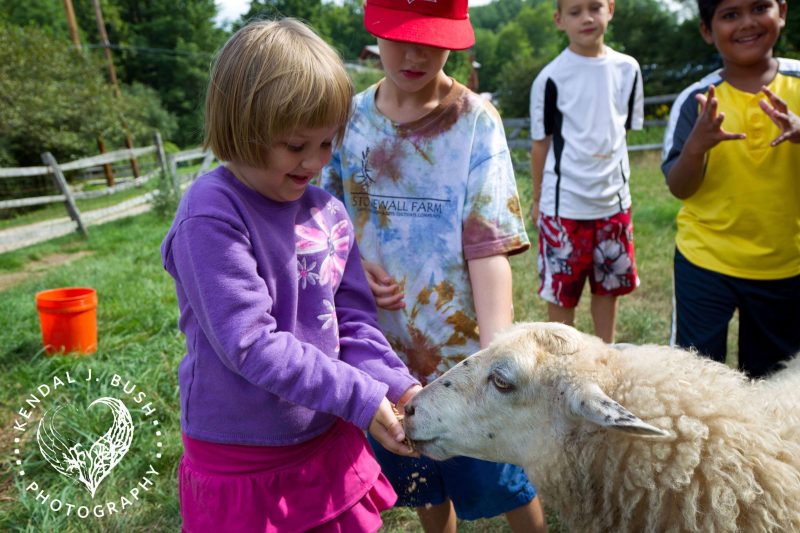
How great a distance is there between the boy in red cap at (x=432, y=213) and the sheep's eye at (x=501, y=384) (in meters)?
0.19

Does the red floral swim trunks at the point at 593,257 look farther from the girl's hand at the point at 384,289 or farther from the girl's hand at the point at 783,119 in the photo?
the girl's hand at the point at 384,289

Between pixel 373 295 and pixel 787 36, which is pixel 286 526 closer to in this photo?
pixel 373 295

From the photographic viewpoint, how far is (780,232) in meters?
2.86

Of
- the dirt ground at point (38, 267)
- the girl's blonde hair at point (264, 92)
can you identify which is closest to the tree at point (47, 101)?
the dirt ground at point (38, 267)

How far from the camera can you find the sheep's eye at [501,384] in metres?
1.89

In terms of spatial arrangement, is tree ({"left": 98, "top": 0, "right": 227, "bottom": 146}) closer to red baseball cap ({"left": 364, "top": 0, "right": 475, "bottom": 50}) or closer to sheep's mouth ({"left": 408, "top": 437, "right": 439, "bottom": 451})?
red baseball cap ({"left": 364, "top": 0, "right": 475, "bottom": 50})

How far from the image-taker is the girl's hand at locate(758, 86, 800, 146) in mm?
2582

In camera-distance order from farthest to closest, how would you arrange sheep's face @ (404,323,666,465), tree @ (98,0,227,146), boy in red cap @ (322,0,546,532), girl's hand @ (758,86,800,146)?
tree @ (98,0,227,146)
girl's hand @ (758,86,800,146)
boy in red cap @ (322,0,546,532)
sheep's face @ (404,323,666,465)

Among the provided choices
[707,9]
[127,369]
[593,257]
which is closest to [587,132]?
[593,257]

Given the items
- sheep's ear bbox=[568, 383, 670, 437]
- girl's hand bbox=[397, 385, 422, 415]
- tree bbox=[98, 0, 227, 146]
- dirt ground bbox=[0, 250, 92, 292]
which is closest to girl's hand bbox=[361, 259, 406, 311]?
girl's hand bbox=[397, 385, 422, 415]

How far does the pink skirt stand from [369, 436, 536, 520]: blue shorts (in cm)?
45

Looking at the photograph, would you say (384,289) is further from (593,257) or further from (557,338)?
(593,257)

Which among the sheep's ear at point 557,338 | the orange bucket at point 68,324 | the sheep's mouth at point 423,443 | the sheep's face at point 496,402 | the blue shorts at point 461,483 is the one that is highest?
the sheep's ear at point 557,338

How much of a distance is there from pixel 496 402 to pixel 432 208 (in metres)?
0.66
